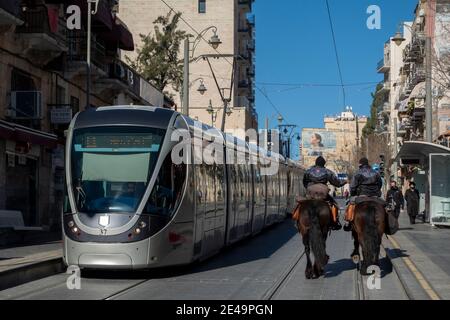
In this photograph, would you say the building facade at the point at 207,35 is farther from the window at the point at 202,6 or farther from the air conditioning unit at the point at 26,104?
the air conditioning unit at the point at 26,104

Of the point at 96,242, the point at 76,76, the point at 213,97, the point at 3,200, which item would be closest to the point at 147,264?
the point at 96,242

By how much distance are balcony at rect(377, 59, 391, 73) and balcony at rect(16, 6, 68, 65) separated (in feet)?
258

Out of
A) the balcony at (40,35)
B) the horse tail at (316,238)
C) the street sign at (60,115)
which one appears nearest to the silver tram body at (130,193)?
the horse tail at (316,238)

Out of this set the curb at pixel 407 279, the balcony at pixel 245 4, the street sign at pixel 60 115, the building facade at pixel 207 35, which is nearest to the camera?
the curb at pixel 407 279

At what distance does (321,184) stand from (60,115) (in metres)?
16.4

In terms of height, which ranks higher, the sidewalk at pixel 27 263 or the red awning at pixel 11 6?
the red awning at pixel 11 6

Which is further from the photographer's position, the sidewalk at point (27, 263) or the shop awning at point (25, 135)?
the shop awning at point (25, 135)

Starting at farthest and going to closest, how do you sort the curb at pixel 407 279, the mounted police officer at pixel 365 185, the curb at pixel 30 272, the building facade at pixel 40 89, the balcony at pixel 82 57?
the balcony at pixel 82 57 < the building facade at pixel 40 89 < the mounted police officer at pixel 365 185 < the curb at pixel 30 272 < the curb at pixel 407 279

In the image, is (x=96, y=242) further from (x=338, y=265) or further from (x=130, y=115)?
(x=338, y=265)

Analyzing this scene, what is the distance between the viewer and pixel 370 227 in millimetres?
12961

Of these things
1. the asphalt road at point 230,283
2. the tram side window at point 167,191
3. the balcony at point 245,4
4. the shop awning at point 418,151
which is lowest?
the asphalt road at point 230,283

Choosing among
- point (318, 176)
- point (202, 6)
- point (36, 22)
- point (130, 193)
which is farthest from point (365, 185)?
point (202, 6)

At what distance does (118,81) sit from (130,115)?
19.9 m

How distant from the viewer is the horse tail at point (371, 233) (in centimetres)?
1295
